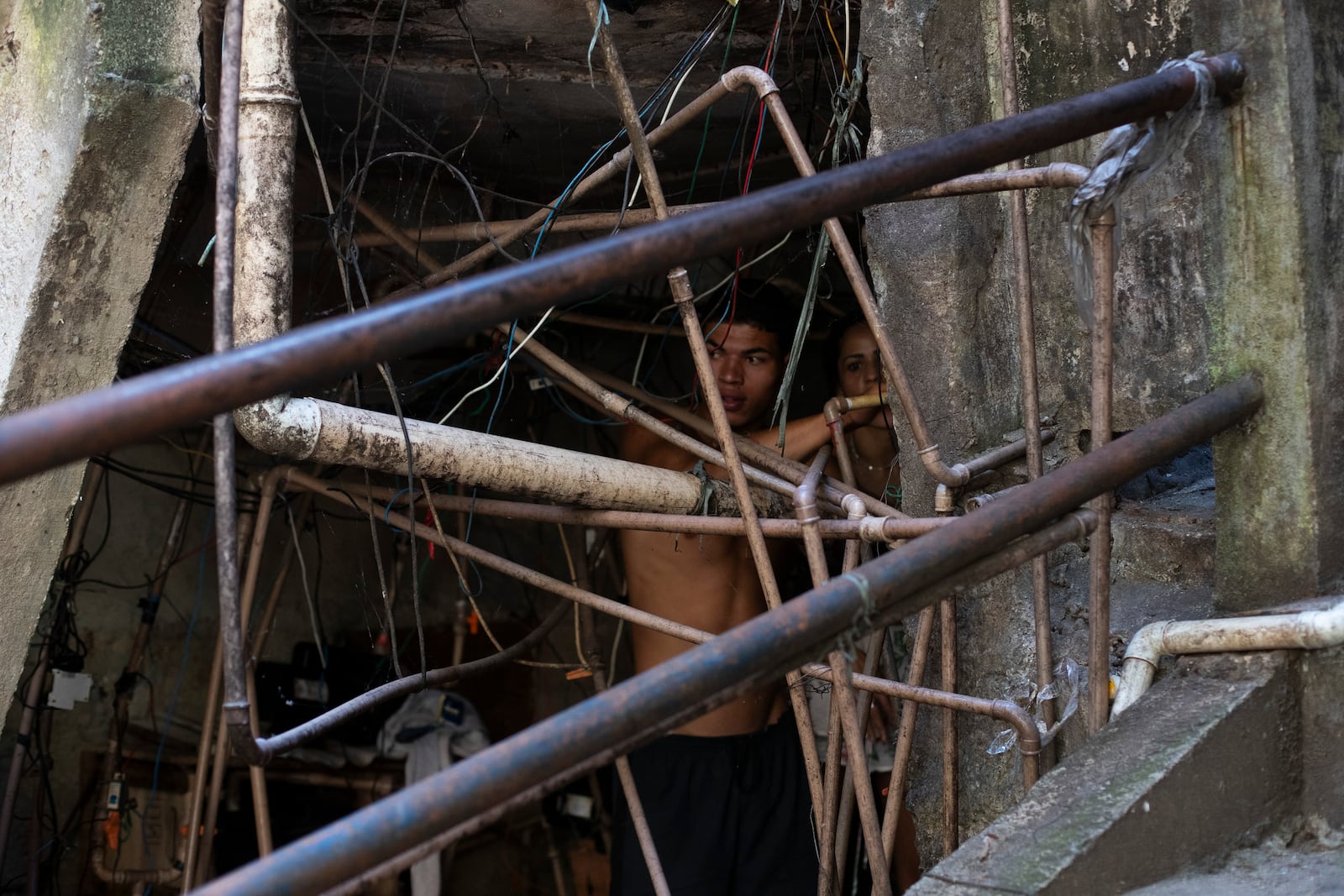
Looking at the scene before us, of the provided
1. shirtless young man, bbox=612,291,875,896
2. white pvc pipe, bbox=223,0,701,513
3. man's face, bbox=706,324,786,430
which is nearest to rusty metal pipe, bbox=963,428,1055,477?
white pvc pipe, bbox=223,0,701,513

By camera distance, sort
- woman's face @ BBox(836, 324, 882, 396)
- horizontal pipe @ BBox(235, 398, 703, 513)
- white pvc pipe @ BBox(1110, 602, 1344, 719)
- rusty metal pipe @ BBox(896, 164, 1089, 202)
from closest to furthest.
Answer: white pvc pipe @ BBox(1110, 602, 1344, 719) → rusty metal pipe @ BBox(896, 164, 1089, 202) → horizontal pipe @ BBox(235, 398, 703, 513) → woman's face @ BBox(836, 324, 882, 396)

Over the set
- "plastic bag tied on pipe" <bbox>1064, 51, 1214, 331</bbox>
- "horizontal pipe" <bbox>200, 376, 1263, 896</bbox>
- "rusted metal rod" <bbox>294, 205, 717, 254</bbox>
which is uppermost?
"rusted metal rod" <bbox>294, 205, 717, 254</bbox>

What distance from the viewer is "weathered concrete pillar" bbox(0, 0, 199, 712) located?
2732 mm

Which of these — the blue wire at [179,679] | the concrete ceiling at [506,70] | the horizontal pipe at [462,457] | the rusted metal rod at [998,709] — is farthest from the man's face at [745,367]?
the blue wire at [179,679]

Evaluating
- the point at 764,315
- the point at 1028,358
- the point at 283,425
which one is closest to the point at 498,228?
the point at 764,315

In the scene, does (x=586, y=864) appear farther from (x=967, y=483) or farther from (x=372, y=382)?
(x=967, y=483)

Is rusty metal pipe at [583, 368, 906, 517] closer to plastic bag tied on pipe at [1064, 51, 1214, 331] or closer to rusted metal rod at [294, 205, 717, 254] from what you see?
rusted metal rod at [294, 205, 717, 254]

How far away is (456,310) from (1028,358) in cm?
161

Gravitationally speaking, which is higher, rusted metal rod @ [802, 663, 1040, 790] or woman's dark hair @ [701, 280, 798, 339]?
A: woman's dark hair @ [701, 280, 798, 339]

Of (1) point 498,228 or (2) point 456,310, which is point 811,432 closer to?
(1) point 498,228

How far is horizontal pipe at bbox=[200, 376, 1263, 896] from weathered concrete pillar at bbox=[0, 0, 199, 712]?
6.74ft

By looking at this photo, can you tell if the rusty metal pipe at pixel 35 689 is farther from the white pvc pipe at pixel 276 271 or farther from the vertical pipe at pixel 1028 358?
the vertical pipe at pixel 1028 358

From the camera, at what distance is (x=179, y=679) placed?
5.26m

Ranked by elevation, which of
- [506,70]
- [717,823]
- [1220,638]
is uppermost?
[506,70]
